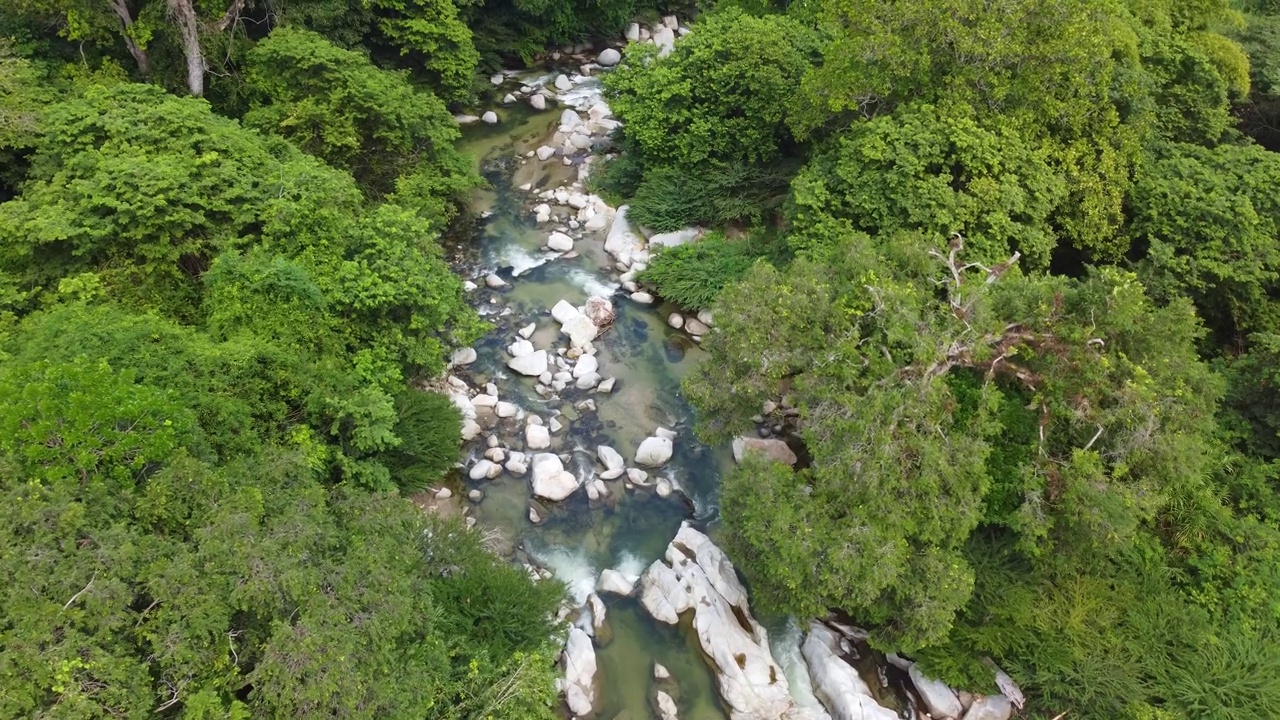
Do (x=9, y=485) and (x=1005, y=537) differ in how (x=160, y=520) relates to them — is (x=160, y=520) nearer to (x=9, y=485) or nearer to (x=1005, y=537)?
(x=9, y=485)

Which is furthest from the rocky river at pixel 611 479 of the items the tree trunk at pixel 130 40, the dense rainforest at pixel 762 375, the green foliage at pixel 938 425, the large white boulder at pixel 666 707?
the tree trunk at pixel 130 40

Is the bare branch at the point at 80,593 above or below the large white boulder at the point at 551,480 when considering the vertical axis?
above

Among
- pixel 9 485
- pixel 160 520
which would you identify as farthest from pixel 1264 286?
pixel 9 485

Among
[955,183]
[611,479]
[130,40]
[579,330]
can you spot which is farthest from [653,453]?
[130,40]

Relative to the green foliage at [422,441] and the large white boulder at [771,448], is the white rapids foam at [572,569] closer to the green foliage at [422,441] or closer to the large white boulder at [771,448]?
the green foliage at [422,441]

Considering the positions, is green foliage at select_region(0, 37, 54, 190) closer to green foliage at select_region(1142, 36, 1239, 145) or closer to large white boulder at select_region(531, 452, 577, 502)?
large white boulder at select_region(531, 452, 577, 502)

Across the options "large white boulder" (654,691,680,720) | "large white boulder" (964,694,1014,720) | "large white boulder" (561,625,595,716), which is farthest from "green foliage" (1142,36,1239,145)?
"large white boulder" (561,625,595,716)
